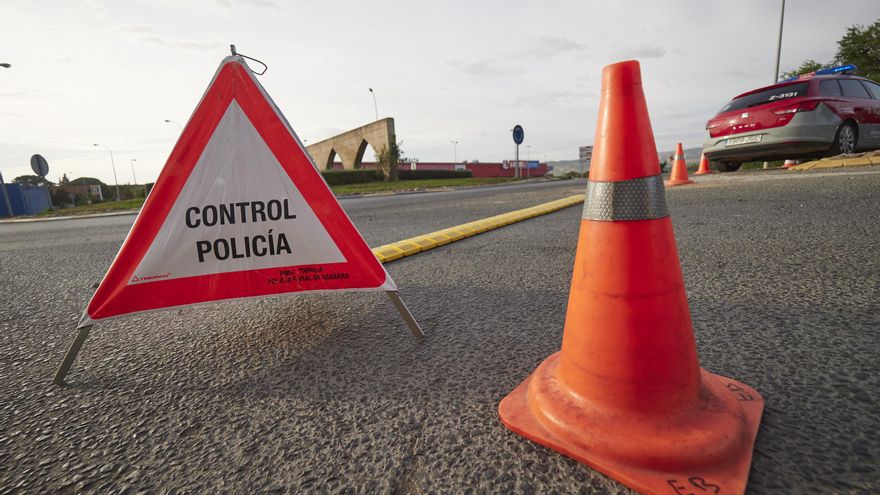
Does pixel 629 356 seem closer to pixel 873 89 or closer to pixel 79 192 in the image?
pixel 873 89

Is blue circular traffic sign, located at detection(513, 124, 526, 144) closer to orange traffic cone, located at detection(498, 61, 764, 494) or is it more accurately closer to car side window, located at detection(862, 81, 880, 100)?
car side window, located at detection(862, 81, 880, 100)

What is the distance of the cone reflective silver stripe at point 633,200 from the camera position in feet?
3.65

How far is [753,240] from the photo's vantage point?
310cm

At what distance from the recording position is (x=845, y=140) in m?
7.66

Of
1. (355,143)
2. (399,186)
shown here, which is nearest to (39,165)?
(399,186)

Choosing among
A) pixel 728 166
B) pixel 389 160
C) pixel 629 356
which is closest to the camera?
pixel 629 356

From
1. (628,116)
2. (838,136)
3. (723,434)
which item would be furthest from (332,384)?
(838,136)

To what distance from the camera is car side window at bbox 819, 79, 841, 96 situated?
7203 millimetres

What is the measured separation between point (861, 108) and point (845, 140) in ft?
2.18

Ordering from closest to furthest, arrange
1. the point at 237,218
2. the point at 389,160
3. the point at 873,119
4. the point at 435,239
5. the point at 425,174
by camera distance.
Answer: the point at 237,218 < the point at 435,239 < the point at 873,119 < the point at 389,160 < the point at 425,174

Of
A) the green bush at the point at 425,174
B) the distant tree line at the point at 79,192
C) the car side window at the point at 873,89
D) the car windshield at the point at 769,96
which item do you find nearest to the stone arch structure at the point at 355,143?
the green bush at the point at 425,174

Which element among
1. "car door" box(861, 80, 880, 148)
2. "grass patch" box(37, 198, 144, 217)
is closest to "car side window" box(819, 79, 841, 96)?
"car door" box(861, 80, 880, 148)

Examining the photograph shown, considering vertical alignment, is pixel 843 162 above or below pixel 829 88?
below

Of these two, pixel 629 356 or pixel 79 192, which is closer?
pixel 629 356
